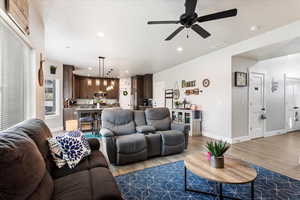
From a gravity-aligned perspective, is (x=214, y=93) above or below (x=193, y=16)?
below

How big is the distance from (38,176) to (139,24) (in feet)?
9.58

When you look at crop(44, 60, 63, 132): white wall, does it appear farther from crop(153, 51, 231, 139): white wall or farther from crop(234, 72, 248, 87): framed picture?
crop(234, 72, 248, 87): framed picture

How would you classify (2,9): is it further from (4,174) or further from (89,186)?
(89,186)

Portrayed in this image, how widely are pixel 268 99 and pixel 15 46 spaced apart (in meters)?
6.61

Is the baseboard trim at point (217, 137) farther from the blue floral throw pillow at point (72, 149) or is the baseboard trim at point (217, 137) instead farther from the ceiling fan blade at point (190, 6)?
the blue floral throw pillow at point (72, 149)

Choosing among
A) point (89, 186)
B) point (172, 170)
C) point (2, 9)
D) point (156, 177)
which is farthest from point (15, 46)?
point (172, 170)

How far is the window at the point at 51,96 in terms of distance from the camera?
5.76m

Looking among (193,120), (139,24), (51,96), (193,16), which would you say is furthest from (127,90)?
(193,16)

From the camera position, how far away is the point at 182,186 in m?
2.11

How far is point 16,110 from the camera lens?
2191mm

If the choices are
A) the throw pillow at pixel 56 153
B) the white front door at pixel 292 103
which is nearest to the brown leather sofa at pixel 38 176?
the throw pillow at pixel 56 153

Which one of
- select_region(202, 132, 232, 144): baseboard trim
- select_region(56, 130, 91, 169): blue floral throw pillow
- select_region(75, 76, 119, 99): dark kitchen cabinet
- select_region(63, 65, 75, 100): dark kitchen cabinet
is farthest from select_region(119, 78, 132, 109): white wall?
select_region(56, 130, 91, 169): blue floral throw pillow

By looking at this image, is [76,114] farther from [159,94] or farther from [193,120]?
[193,120]

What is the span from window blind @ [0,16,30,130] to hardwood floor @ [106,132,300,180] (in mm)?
1728
